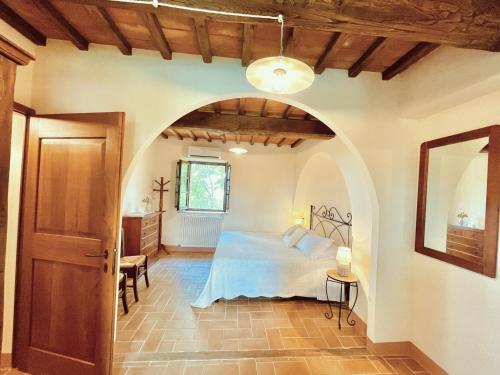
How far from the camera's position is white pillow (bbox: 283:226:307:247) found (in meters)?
3.85

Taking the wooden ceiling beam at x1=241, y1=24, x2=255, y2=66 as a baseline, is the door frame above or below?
below

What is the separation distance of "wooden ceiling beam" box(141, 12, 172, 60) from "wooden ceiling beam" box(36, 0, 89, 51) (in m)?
0.55

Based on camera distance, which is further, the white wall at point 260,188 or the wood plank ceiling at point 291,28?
the white wall at point 260,188

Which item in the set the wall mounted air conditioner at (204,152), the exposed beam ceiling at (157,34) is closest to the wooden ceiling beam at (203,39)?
the exposed beam ceiling at (157,34)

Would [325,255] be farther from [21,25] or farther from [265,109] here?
[21,25]

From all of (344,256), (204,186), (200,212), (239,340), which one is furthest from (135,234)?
(344,256)

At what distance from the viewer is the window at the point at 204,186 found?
553cm

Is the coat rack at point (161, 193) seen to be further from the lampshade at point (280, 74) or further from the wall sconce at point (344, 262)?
the lampshade at point (280, 74)

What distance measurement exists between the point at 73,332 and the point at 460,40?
10.4ft

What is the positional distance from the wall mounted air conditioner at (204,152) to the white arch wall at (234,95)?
3484 mm

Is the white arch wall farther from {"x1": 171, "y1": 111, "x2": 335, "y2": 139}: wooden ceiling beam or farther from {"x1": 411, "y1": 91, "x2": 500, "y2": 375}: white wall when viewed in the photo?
{"x1": 171, "y1": 111, "x2": 335, "y2": 139}: wooden ceiling beam

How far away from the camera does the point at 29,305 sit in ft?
5.93

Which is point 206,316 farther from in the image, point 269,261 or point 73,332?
point 73,332

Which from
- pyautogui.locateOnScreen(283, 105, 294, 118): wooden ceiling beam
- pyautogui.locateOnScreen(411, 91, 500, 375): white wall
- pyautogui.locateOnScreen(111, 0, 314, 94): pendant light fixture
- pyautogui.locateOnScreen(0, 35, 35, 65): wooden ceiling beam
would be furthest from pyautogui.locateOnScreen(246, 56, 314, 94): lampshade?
pyautogui.locateOnScreen(283, 105, 294, 118): wooden ceiling beam
